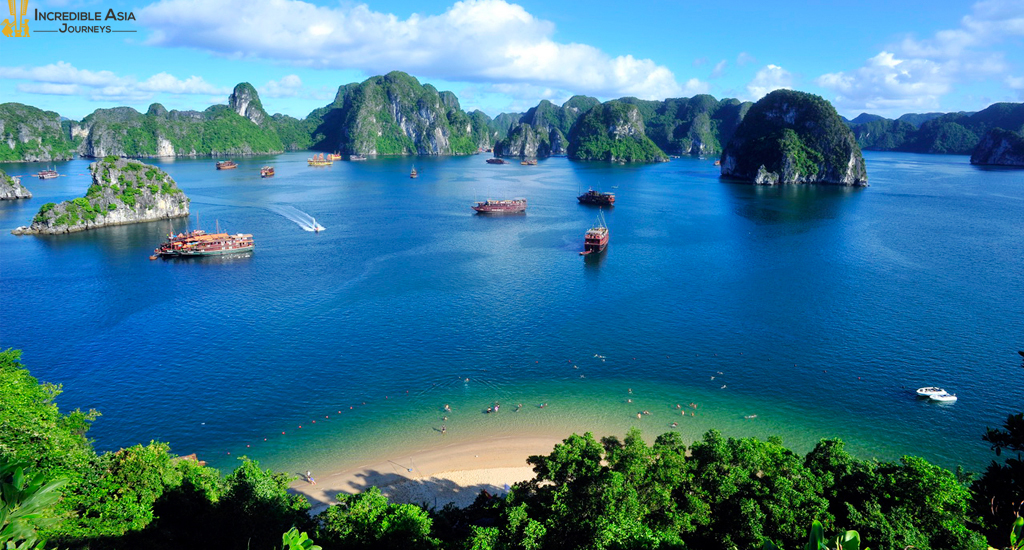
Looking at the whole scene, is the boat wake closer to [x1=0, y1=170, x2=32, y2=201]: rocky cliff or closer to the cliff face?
the cliff face

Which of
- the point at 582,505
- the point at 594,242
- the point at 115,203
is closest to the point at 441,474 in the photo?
the point at 582,505

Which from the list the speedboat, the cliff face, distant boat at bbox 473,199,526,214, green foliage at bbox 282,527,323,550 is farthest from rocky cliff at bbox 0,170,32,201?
the speedboat

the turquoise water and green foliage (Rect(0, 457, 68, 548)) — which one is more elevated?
green foliage (Rect(0, 457, 68, 548))

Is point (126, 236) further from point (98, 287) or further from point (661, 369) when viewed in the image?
point (661, 369)

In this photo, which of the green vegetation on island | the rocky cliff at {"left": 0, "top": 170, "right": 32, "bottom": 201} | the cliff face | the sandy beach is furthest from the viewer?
the rocky cliff at {"left": 0, "top": 170, "right": 32, "bottom": 201}

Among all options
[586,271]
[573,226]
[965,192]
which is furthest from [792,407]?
[965,192]
